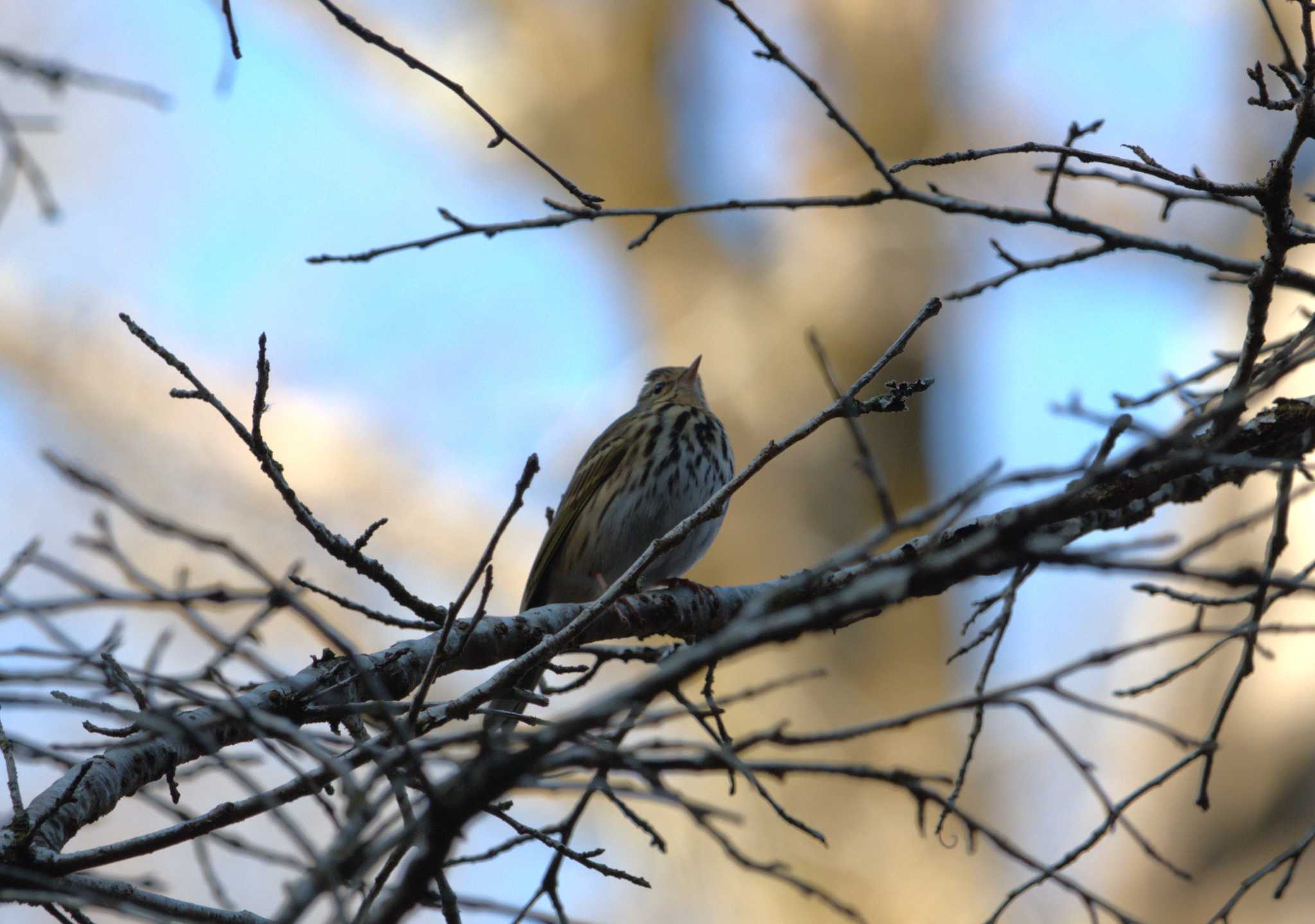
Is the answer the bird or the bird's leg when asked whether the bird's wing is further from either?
the bird's leg

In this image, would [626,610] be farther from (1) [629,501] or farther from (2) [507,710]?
(1) [629,501]

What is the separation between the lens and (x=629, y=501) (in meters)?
5.98

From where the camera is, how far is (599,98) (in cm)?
1312

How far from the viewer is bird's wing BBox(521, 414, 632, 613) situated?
20.2 ft

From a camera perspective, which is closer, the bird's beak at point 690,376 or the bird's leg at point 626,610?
the bird's leg at point 626,610

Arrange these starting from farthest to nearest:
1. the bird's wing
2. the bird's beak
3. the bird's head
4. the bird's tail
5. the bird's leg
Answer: the bird's beak
the bird's head
the bird's wing
the bird's leg
the bird's tail

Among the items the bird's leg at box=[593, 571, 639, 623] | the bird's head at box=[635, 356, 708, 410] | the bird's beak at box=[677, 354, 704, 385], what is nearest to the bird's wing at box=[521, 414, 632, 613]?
the bird's head at box=[635, 356, 708, 410]

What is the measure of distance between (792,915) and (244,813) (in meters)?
7.81

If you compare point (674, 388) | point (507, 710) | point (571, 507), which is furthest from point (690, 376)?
point (507, 710)

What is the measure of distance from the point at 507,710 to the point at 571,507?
224cm

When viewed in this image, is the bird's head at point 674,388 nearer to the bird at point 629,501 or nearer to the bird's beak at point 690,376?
the bird's beak at point 690,376

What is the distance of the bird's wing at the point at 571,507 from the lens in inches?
242

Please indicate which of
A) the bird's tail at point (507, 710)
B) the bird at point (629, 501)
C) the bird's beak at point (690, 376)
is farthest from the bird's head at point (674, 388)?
the bird's tail at point (507, 710)

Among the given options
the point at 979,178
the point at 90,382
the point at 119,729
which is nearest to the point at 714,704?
the point at 119,729
